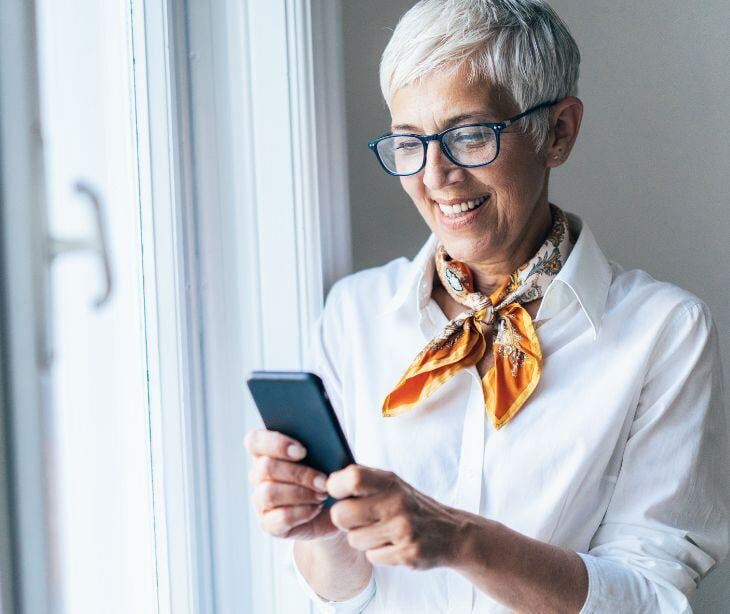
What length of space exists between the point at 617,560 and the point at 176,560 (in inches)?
25.9

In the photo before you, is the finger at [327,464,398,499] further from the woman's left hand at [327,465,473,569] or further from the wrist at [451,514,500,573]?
the wrist at [451,514,500,573]

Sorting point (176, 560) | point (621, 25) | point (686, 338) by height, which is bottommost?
point (176, 560)

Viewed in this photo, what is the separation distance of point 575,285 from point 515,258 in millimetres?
116

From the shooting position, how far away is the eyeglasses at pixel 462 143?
1.21m

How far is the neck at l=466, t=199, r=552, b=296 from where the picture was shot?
4.39 ft

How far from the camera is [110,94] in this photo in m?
1.23

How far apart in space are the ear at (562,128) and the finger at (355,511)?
63 centimetres

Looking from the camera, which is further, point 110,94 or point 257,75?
point 257,75

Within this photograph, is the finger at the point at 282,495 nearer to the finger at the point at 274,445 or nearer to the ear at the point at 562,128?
the finger at the point at 274,445

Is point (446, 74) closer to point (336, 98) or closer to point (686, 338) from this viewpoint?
point (336, 98)

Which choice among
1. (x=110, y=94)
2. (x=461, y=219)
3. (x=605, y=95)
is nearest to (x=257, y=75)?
(x=110, y=94)

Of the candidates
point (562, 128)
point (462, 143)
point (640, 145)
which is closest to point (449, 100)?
point (462, 143)

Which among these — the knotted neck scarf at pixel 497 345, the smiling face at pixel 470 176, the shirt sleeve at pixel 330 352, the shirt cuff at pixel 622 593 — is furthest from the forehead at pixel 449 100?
the shirt cuff at pixel 622 593

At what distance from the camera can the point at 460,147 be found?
1227mm
